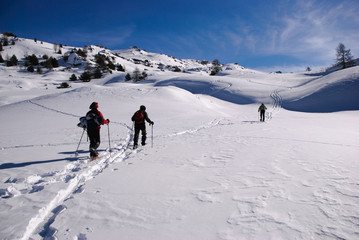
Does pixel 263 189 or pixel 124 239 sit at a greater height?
pixel 263 189

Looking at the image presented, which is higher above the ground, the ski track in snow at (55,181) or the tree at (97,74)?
the tree at (97,74)

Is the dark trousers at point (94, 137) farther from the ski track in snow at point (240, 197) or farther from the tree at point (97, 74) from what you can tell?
the tree at point (97, 74)

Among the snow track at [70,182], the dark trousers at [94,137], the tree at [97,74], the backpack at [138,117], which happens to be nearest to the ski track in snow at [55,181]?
the snow track at [70,182]

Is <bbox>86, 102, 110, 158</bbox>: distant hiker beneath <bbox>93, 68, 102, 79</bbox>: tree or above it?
beneath

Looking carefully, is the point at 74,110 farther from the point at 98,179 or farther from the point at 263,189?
the point at 263,189

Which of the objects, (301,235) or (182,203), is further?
(182,203)

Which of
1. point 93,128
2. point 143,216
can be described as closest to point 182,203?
point 143,216

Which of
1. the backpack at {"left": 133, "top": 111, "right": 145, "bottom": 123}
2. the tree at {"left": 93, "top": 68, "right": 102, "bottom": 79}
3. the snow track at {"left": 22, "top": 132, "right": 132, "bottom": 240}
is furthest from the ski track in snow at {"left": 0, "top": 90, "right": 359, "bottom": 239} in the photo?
the tree at {"left": 93, "top": 68, "right": 102, "bottom": 79}

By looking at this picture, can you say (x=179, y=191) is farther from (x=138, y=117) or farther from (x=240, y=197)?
(x=138, y=117)

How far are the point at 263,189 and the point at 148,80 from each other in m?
53.0

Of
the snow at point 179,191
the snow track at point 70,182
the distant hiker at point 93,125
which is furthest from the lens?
the distant hiker at point 93,125

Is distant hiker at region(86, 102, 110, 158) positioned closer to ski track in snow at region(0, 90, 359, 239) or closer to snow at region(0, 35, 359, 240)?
snow at region(0, 35, 359, 240)

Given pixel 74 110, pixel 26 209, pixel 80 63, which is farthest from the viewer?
pixel 80 63

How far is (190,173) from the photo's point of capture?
434cm
